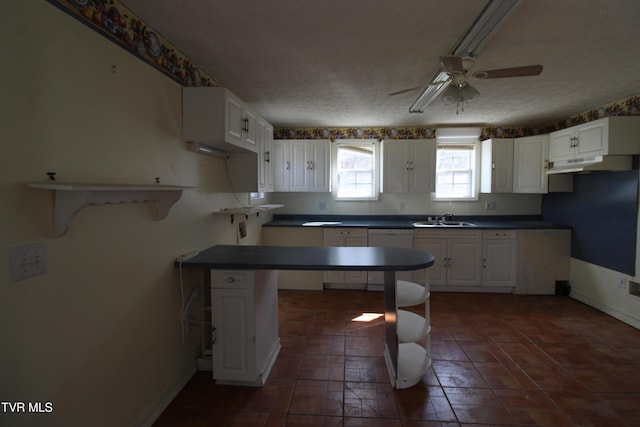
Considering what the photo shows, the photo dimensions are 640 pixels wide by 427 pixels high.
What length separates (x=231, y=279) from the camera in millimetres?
2033

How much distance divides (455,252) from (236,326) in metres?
3.09

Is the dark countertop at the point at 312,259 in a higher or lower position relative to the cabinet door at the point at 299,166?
lower

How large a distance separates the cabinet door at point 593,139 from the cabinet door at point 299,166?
10.8ft

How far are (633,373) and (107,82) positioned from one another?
4.00m

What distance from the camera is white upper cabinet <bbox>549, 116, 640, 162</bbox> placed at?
303 centimetres

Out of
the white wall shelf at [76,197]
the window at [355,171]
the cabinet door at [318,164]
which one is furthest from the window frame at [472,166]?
the white wall shelf at [76,197]

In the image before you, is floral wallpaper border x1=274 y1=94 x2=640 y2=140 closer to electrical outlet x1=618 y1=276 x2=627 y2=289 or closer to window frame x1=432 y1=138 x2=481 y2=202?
window frame x1=432 y1=138 x2=481 y2=202

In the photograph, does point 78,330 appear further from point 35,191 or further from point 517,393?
point 517,393

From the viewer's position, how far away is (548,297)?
A: 12.7ft

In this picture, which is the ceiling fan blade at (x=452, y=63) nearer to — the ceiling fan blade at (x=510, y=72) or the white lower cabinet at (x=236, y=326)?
the ceiling fan blade at (x=510, y=72)

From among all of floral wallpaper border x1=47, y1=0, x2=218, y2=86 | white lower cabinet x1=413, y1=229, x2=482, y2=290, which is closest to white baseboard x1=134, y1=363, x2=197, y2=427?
floral wallpaper border x1=47, y1=0, x2=218, y2=86

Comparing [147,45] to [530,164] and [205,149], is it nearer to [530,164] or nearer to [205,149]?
[205,149]

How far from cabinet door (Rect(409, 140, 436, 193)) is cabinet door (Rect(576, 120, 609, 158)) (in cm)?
159

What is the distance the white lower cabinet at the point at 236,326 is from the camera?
203 cm
